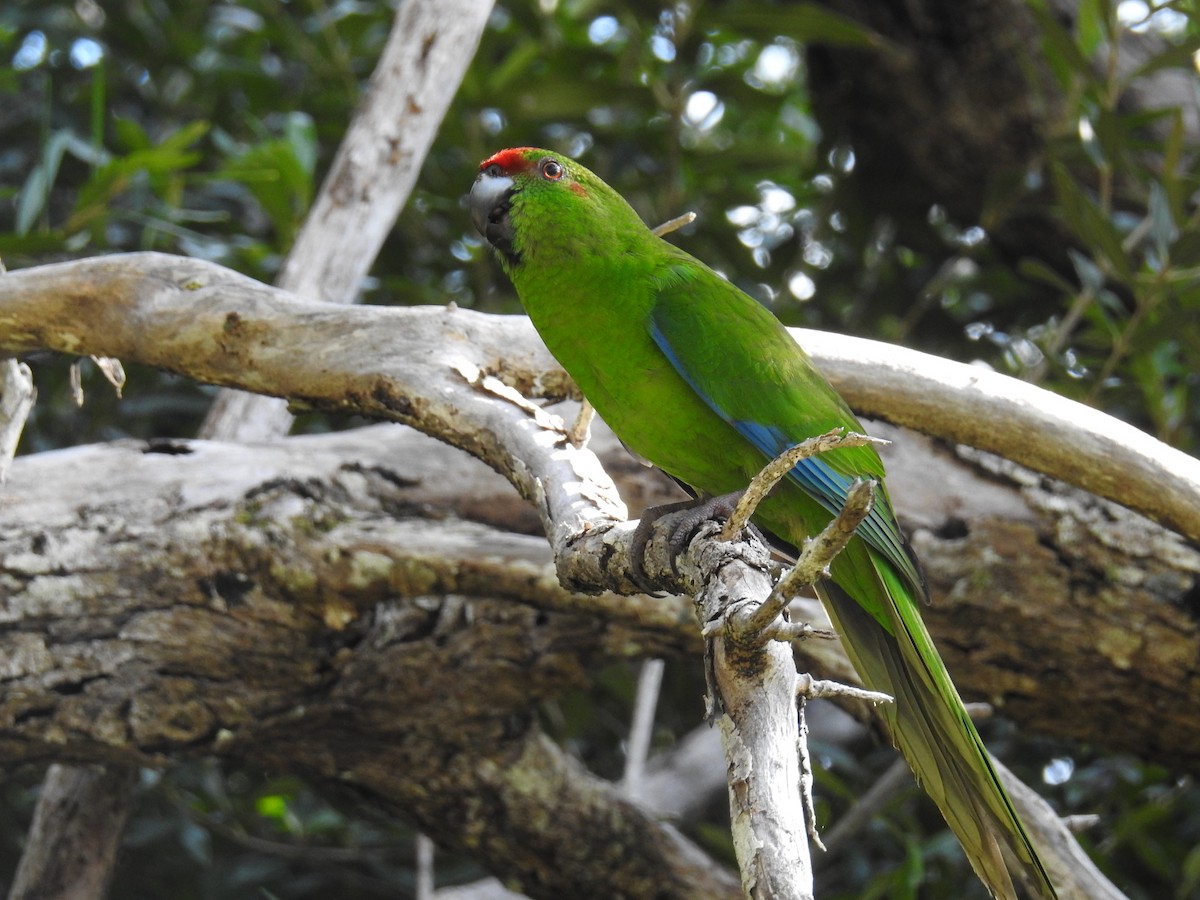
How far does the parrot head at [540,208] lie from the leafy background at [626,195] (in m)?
1.15

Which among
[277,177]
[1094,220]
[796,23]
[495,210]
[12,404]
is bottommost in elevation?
[12,404]

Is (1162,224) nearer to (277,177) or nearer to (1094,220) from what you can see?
(1094,220)

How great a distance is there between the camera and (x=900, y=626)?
78.4 inches

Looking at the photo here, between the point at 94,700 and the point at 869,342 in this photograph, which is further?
the point at 869,342

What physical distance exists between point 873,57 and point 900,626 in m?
2.59

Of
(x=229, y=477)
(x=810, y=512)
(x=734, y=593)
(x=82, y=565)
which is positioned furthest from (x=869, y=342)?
(x=82, y=565)

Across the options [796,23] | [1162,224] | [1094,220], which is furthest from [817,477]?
[796,23]

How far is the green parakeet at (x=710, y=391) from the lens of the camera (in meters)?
2.01

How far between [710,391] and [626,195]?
82.8 inches

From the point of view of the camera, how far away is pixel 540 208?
2.19m

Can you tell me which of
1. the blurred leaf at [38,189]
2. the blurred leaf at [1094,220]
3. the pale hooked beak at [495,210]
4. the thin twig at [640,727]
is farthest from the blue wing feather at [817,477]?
the blurred leaf at [38,189]

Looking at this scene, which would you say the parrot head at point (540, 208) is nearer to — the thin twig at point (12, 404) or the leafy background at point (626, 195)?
the thin twig at point (12, 404)

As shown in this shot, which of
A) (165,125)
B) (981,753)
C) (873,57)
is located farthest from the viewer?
(165,125)

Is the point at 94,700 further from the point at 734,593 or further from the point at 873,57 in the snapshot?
the point at 873,57
